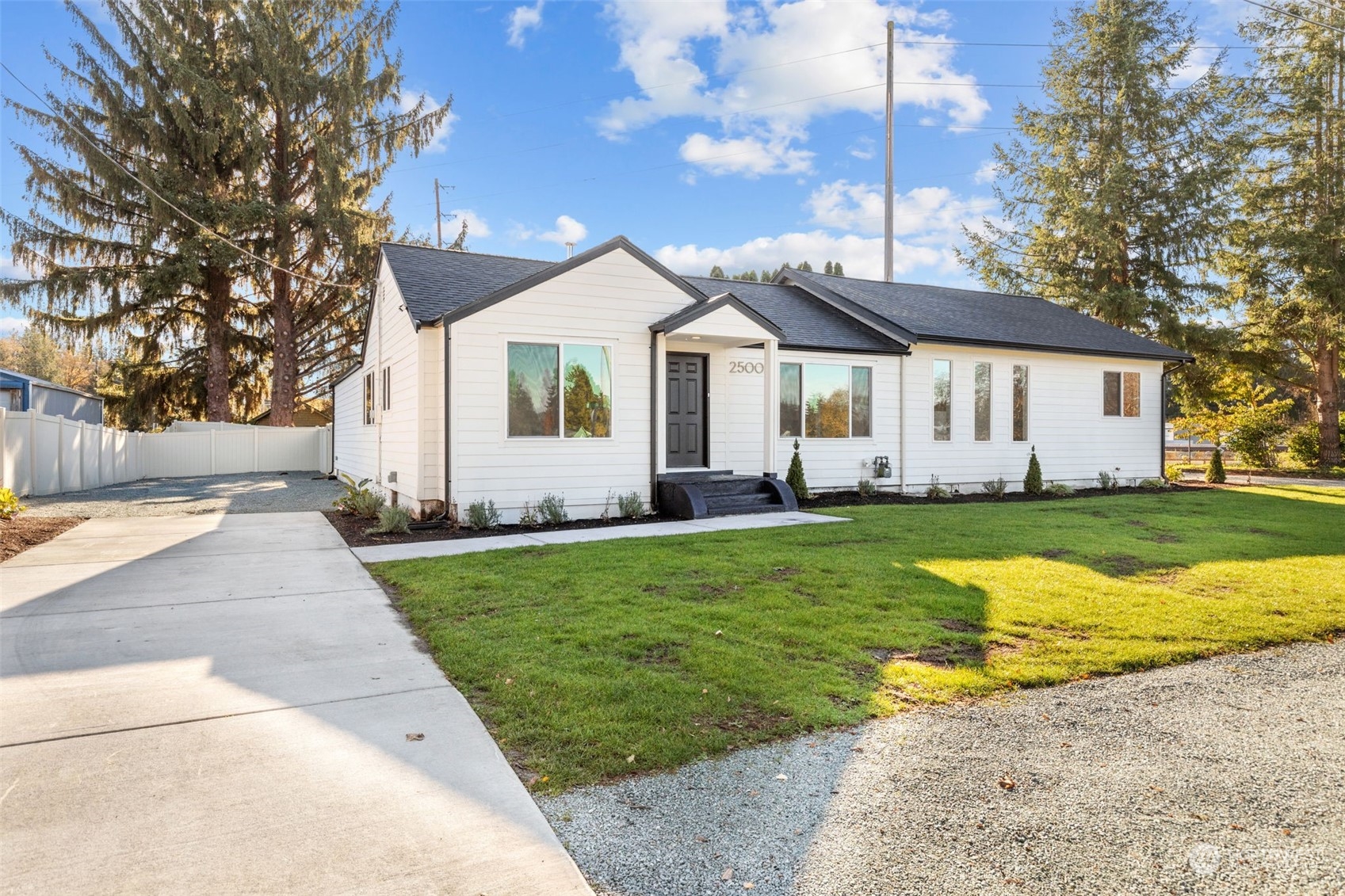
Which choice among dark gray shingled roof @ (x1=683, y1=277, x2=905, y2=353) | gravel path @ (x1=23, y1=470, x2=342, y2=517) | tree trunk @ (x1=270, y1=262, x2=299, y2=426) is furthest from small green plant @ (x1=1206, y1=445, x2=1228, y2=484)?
tree trunk @ (x1=270, y1=262, x2=299, y2=426)

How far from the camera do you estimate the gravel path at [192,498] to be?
12.2 m

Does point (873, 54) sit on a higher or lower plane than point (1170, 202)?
higher

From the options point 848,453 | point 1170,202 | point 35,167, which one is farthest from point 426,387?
point 1170,202

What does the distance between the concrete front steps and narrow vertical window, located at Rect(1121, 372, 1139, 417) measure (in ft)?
33.4

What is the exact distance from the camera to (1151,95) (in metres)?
22.3

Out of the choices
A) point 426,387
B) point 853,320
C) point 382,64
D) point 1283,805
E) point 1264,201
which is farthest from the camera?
point 382,64

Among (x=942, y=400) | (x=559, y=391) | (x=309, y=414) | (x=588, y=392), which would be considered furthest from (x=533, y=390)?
(x=309, y=414)

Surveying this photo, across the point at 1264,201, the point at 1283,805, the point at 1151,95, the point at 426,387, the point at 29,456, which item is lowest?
the point at 1283,805

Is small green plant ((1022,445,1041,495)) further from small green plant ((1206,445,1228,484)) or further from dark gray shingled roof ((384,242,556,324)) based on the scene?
dark gray shingled roof ((384,242,556,324))

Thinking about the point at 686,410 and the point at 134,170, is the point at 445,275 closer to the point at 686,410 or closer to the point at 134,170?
the point at 686,410

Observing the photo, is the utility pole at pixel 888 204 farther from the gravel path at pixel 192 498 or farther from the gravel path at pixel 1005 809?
the gravel path at pixel 1005 809

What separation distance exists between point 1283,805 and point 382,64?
27.8m

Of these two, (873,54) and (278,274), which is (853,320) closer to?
(873,54)

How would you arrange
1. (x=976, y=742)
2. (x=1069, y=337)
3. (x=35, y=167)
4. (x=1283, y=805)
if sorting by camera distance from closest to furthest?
(x=1283, y=805) → (x=976, y=742) → (x=1069, y=337) → (x=35, y=167)
